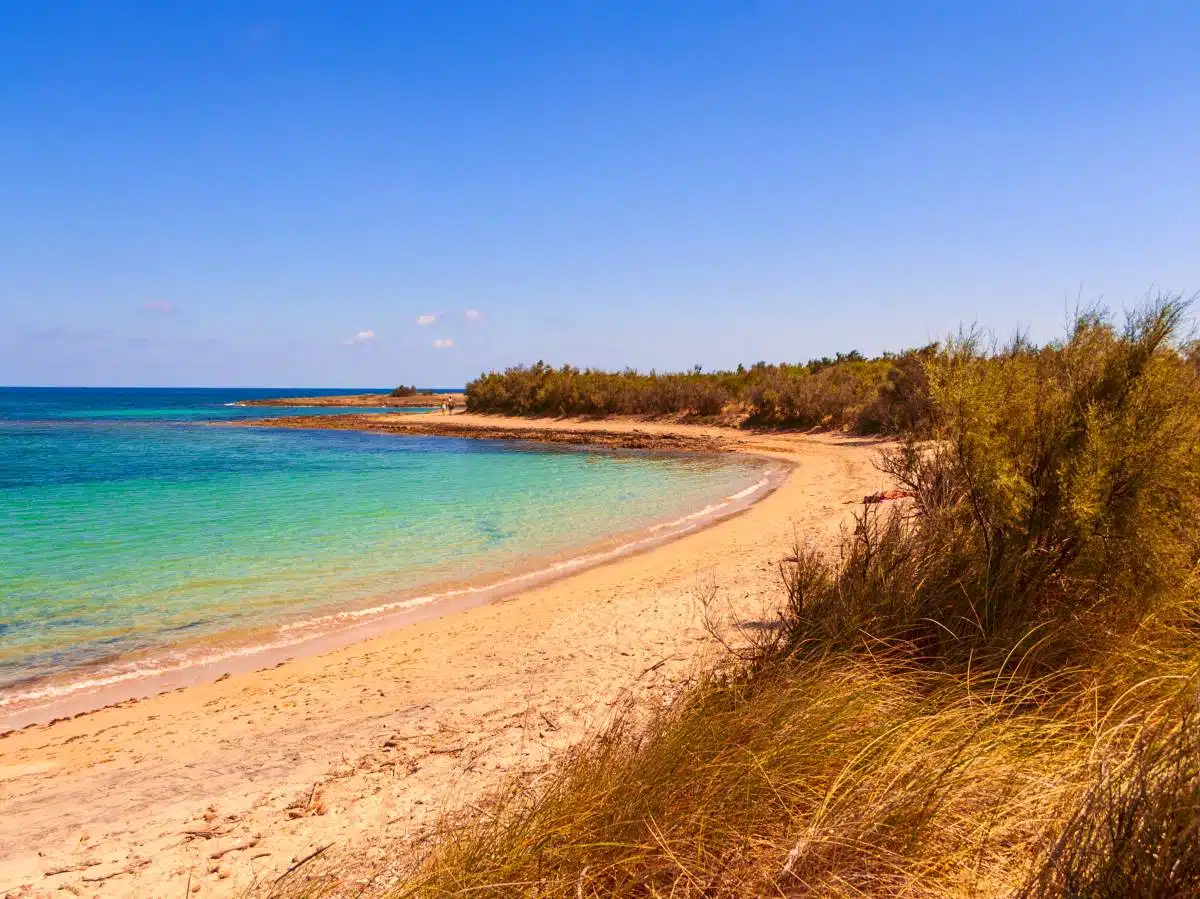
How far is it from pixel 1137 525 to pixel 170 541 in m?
15.7

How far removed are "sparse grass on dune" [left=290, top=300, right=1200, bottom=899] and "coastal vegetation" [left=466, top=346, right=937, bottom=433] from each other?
2221cm

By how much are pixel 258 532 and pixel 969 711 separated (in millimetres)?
14858

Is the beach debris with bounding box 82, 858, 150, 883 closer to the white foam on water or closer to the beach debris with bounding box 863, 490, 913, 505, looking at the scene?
the white foam on water

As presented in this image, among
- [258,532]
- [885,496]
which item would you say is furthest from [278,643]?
[885,496]

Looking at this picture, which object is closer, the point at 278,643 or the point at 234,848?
the point at 234,848

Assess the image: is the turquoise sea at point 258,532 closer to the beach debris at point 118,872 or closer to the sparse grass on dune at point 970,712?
the beach debris at point 118,872

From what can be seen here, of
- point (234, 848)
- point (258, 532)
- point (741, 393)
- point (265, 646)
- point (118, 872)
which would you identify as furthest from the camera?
point (741, 393)

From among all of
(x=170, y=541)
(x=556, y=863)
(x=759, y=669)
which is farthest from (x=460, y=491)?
Answer: (x=556, y=863)

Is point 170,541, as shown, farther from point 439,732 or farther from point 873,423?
point 873,423

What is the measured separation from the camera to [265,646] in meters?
8.55

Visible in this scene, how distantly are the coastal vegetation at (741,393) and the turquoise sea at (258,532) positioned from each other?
9.60 metres

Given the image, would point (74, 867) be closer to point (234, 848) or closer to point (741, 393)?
point (234, 848)

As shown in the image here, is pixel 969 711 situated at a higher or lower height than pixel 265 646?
higher

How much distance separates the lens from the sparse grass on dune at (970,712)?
2297 mm
